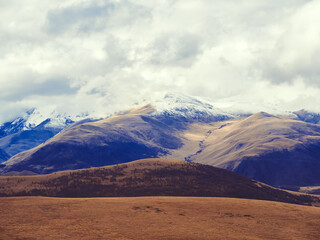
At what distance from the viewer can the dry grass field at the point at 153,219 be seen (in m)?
76.9

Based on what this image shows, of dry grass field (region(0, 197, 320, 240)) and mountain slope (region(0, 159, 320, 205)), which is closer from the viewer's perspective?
dry grass field (region(0, 197, 320, 240))

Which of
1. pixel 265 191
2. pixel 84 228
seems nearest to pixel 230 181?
pixel 265 191

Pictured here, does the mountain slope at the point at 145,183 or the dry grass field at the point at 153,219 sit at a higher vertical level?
the mountain slope at the point at 145,183

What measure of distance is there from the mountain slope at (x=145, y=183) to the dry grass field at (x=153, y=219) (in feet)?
88.7

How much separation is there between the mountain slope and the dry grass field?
27022mm

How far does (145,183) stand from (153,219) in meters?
54.1

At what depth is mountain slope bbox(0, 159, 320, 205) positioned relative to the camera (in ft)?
443

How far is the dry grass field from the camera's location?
76875 millimetres

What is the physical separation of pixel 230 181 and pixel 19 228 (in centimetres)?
9178

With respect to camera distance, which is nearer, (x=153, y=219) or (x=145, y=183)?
(x=153, y=219)

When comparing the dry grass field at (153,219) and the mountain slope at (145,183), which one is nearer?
the dry grass field at (153,219)

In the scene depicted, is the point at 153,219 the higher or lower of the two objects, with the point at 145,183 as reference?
lower

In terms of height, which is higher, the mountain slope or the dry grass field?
the mountain slope

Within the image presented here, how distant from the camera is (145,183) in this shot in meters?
142
